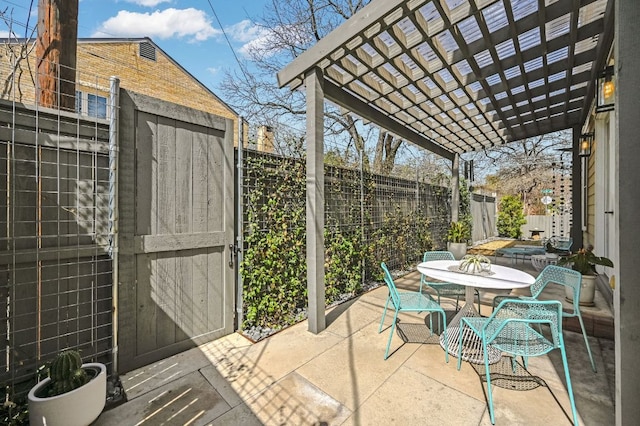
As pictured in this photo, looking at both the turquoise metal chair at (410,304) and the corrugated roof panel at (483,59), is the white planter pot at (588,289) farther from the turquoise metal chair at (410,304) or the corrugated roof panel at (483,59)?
the corrugated roof panel at (483,59)

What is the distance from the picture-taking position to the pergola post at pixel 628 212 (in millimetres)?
1439

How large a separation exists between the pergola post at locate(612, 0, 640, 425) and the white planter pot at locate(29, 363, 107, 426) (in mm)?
3048

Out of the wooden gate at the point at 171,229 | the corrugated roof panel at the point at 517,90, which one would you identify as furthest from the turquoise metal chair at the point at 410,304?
the corrugated roof panel at the point at 517,90

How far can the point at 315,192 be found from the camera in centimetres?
304

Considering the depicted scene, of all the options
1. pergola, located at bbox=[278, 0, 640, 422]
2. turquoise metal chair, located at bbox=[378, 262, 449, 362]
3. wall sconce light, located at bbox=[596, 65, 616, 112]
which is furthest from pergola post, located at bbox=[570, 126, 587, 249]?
turquoise metal chair, located at bbox=[378, 262, 449, 362]

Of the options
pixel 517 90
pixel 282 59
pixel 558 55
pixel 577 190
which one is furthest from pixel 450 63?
pixel 282 59

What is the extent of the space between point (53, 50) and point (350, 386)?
3.63m

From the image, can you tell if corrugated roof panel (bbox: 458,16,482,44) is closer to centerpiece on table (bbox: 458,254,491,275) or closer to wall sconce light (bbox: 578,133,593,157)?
centerpiece on table (bbox: 458,254,491,275)

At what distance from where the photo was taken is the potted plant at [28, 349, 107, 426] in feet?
5.32

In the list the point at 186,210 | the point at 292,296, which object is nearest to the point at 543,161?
the point at 292,296

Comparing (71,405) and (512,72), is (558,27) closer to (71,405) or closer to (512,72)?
(512,72)

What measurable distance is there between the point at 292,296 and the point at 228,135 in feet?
6.62

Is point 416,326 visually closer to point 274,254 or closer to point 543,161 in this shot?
point 274,254

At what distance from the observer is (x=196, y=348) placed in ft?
9.18
